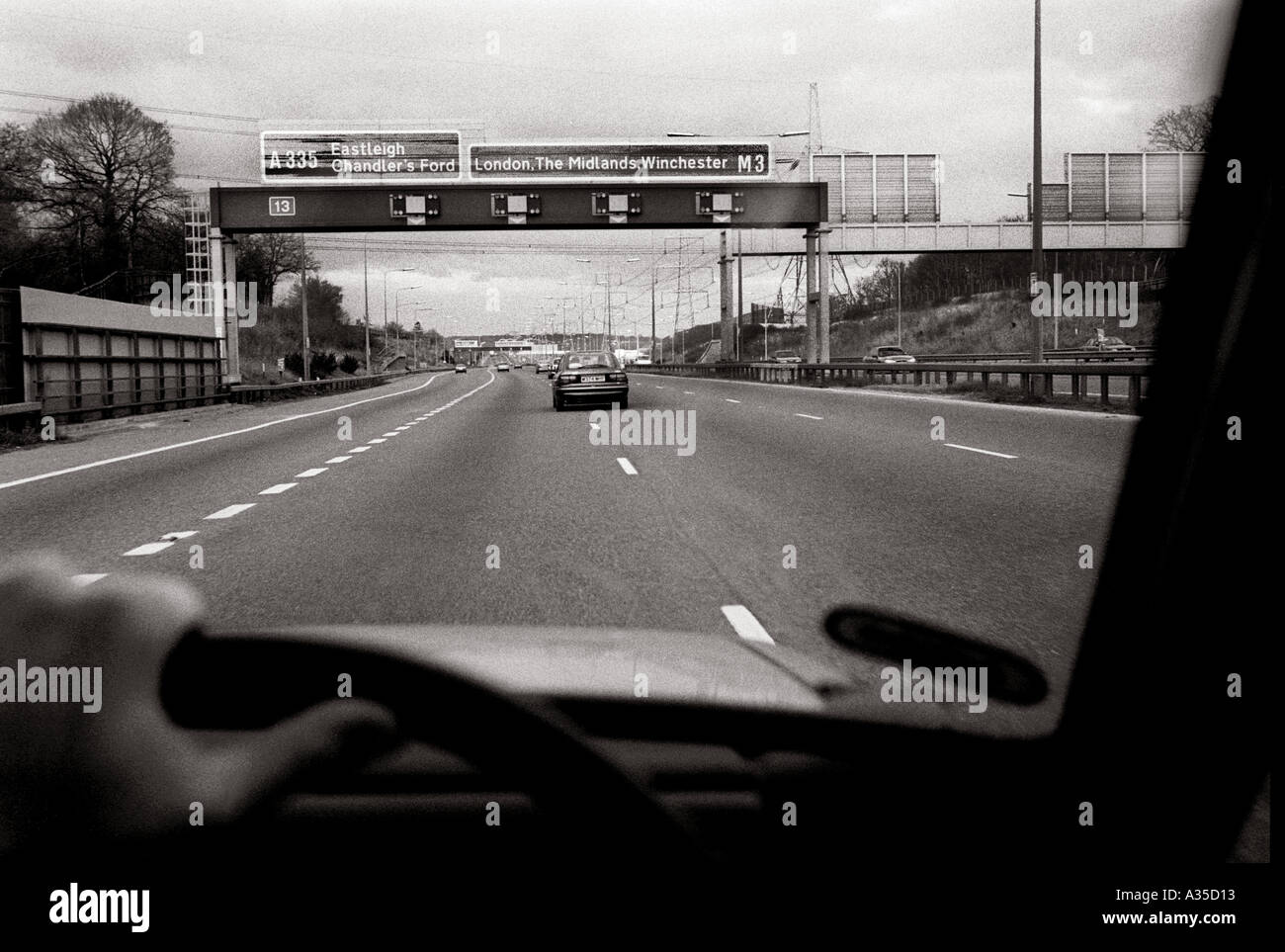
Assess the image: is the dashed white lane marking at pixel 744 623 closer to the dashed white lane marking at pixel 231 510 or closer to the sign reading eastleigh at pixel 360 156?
the dashed white lane marking at pixel 231 510

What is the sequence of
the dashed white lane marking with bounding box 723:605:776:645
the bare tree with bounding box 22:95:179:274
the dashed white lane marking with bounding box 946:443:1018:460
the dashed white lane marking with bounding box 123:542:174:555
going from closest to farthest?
the dashed white lane marking with bounding box 723:605:776:645, the dashed white lane marking with bounding box 123:542:174:555, the dashed white lane marking with bounding box 946:443:1018:460, the bare tree with bounding box 22:95:179:274

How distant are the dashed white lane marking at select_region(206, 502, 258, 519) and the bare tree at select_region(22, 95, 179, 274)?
179 ft

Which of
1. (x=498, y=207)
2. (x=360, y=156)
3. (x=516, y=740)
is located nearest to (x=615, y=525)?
(x=516, y=740)

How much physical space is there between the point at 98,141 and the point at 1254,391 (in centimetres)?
6684

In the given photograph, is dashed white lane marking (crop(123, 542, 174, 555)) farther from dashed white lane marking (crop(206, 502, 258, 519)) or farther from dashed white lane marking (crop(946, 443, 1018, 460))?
dashed white lane marking (crop(946, 443, 1018, 460))

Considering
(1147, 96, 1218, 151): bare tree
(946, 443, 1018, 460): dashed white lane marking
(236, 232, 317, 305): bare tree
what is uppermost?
(236, 232, 317, 305): bare tree

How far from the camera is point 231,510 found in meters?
12.2

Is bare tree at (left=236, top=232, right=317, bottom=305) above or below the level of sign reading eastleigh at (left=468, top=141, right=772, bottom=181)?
above

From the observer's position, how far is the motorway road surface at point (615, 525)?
282 inches

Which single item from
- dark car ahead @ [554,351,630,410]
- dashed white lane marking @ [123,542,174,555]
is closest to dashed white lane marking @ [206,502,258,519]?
dashed white lane marking @ [123,542,174,555]

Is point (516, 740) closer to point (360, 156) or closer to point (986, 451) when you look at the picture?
point (986, 451)

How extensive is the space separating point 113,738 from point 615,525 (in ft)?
29.5

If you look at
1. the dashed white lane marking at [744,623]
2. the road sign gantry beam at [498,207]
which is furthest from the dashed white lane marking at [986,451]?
the road sign gantry beam at [498,207]

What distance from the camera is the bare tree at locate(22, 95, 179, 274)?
6081 centimetres
